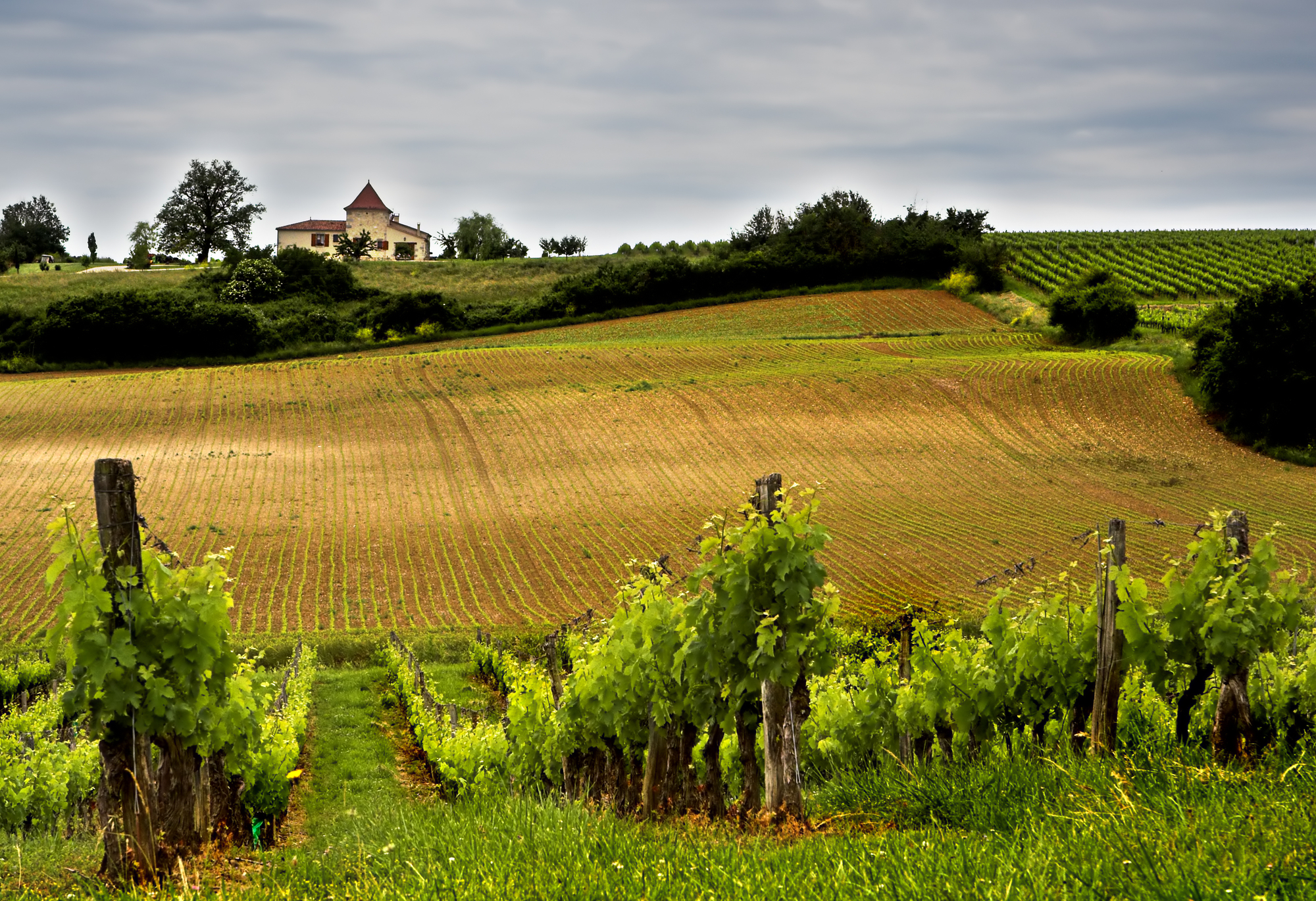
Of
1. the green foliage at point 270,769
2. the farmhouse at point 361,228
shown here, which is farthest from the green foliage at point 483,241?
the green foliage at point 270,769

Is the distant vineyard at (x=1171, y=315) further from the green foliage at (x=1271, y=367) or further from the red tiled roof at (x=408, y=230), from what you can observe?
the red tiled roof at (x=408, y=230)

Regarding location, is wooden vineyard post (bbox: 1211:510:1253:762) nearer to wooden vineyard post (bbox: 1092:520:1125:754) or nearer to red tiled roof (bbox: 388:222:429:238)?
wooden vineyard post (bbox: 1092:520:1125:754)

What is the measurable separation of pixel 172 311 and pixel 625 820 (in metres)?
63.3

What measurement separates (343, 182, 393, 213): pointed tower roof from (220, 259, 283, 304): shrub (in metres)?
49.1

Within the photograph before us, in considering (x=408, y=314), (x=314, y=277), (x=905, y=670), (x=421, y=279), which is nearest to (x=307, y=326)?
(x=408, y=314)

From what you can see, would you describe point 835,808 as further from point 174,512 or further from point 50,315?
point 50,315

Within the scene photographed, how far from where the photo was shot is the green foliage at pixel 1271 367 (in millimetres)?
42625

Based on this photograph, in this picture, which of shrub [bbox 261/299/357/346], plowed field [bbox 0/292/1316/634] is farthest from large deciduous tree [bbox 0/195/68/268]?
plowed field [bbox 0/292/1316/634]

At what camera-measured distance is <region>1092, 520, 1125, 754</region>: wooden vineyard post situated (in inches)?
302

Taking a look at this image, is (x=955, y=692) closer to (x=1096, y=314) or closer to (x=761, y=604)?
(x=761, y=604)

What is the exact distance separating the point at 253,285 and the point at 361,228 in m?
49.7

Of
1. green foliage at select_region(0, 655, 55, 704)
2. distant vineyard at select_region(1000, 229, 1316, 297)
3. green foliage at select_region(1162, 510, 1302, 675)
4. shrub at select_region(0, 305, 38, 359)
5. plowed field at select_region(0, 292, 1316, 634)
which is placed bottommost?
green foliage at select_region(0, 655, 55, 704)

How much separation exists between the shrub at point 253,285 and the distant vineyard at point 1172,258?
5394 cm

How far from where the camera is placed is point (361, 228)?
12369cm
